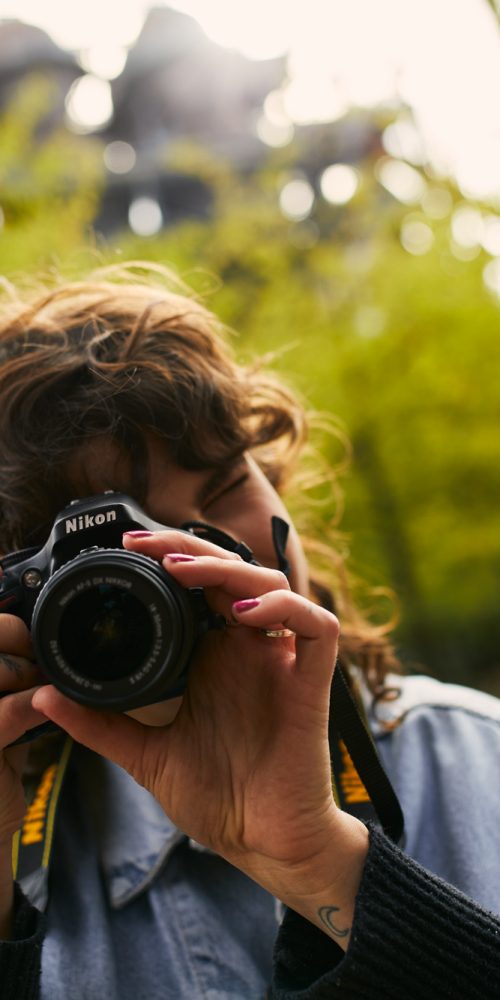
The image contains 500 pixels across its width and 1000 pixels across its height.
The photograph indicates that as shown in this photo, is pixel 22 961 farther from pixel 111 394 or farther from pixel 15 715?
pixel 111 394

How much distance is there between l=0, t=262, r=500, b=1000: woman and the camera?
1.08 metres

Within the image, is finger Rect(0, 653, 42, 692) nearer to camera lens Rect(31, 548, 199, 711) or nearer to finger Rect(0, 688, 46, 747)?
finger Rect(0, 688, 46, 747)

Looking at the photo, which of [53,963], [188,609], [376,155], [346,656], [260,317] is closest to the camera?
[188,609]

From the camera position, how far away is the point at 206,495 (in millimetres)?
1427

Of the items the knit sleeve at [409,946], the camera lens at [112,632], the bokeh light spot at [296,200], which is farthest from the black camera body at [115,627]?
the bokeh light spot at [296,200]

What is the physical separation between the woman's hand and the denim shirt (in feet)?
0.84

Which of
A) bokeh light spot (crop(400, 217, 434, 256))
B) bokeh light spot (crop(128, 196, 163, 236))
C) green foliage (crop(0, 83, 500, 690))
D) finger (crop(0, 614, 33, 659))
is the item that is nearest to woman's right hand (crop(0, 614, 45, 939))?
finger (crop(0, 614, 33, 659))

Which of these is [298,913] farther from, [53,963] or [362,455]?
[362,455]

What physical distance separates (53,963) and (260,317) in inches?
167

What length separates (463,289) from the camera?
188 inches

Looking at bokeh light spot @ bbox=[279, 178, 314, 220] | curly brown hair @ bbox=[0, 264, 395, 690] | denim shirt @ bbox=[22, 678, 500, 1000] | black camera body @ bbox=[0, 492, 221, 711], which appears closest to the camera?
black camera body @ bbox=[0, 492, 221, 711]

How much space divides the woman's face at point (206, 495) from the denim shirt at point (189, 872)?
351 millimetres

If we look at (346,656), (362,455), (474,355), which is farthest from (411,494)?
(346,656)

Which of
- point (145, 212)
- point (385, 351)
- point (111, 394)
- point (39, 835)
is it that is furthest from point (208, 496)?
point (145, 212)
